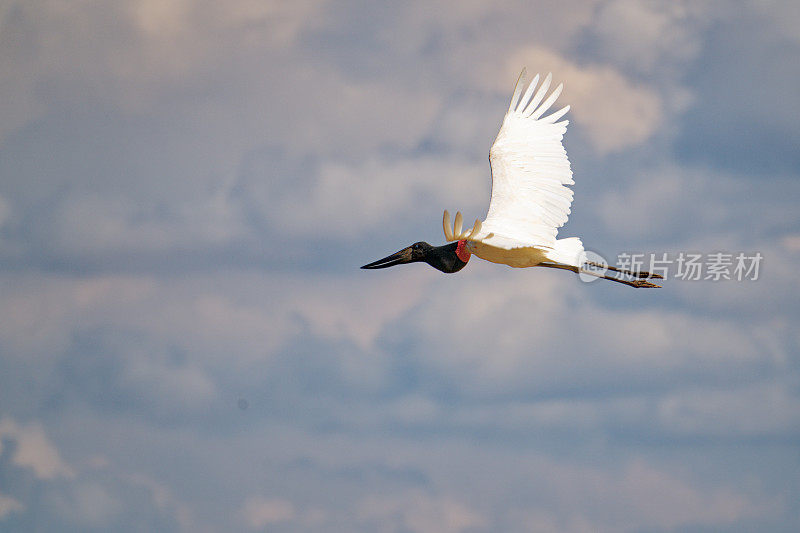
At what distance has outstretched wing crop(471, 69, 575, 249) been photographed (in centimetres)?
2600

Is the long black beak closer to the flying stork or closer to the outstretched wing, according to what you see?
the flying stork

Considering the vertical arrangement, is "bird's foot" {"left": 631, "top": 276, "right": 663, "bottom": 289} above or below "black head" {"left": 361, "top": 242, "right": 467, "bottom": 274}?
below

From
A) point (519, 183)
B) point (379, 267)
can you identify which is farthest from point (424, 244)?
point (519, 183)

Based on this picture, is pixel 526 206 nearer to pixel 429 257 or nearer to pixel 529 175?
pixel 529 175

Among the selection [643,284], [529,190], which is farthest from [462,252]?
[643,284]

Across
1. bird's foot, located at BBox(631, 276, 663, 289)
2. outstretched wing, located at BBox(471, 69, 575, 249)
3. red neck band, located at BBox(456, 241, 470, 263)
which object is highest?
outstretched wing, located at BBox(471, 69, 575, 249)

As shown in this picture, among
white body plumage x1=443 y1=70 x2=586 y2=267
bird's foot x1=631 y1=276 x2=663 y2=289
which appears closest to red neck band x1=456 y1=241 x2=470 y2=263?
white body plumage x1=443 y1=70 x2=586 y2=267

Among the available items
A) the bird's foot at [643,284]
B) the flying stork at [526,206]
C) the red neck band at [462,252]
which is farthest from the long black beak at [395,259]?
the bird's foot at [643,284]

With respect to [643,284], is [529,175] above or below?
above

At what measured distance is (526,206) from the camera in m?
26.5

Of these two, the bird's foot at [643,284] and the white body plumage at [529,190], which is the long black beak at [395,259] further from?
the bird's foot at [643,284]

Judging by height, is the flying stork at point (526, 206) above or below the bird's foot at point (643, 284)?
above

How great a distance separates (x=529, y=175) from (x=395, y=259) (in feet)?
15.3

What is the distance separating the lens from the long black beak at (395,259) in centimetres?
2875
